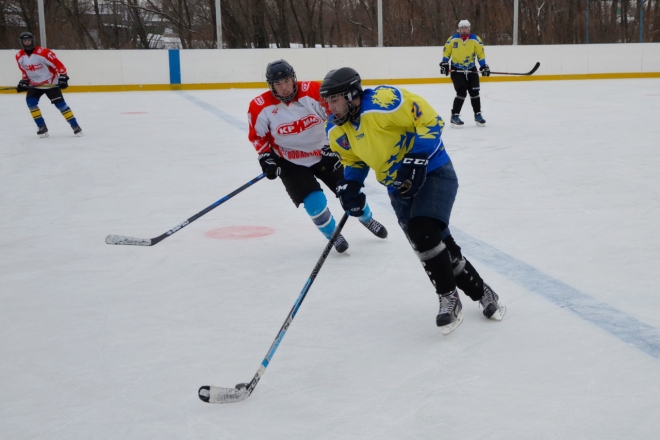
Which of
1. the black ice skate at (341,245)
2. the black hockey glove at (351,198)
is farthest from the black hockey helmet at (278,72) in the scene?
the black hockey glove at (351,198)

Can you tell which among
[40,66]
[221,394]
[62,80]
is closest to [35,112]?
[62,80]

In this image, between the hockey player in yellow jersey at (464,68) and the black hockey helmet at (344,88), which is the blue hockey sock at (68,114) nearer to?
the hockey player in yellow jersey at (464,68)

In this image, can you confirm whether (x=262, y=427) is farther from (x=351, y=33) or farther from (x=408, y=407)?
(x=351, y=33)

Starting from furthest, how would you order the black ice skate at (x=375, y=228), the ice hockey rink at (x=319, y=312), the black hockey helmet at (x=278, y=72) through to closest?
the black ice skate at (x=375, y=228) < the black hockey helmet at (x=278, y=72) < the ice hockey rink at (x=319, y=312)

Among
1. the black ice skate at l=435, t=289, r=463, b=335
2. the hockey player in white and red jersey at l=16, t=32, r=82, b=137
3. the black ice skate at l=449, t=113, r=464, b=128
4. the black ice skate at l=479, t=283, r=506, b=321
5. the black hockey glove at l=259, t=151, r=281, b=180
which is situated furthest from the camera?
the black ice skate at l=449, t=113, r=464, b=128

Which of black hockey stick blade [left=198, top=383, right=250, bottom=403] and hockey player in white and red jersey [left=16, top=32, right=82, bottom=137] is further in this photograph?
hockey player in white and red jersey [left=16, top=32, right=82, bottom=137]

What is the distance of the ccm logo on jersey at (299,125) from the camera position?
361cm

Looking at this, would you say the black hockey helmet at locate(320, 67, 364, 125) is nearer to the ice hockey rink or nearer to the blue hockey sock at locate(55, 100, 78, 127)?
the ice hockey rink

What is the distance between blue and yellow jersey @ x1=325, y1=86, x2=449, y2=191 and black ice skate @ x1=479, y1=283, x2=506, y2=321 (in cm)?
51

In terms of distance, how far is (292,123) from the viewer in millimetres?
3613

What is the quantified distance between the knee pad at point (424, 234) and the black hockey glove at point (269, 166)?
1.20 metres

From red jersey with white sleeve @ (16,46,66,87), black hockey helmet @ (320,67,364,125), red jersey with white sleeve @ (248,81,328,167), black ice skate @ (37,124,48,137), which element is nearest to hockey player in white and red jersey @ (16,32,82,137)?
red jersey with white sleeve @ (16,46,66,87)

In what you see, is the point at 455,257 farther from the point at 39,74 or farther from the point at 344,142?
the point at 39,74

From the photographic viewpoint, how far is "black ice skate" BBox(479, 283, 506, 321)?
8.89ft
